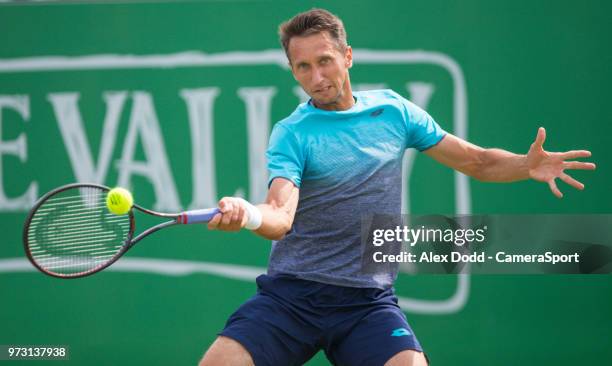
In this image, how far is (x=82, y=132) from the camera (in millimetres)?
5336

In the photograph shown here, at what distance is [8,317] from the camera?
17.6ft

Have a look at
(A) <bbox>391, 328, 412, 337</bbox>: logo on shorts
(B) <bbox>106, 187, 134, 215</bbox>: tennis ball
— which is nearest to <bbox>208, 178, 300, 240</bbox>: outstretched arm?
(B) <bbox>106, 187, 134, 215</bbox>: tennis ball

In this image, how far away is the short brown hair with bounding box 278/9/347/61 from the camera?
12.0ft

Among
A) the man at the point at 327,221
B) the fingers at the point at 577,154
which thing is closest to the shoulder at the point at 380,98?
the man at the point at 327,221

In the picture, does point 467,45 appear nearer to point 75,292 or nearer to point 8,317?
point 75,292

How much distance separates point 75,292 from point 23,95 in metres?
1.06

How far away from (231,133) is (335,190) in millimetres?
1719

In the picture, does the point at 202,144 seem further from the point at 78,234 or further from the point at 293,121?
the point at 293,121

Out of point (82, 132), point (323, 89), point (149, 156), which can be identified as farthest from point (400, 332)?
point (82, 132)

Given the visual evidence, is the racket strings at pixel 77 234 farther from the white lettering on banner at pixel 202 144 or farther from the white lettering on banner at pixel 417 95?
the white lettering on banner at pixel 417 95

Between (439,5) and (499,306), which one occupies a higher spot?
(439,5)

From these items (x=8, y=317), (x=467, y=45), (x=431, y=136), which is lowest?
(x=8, y=317)

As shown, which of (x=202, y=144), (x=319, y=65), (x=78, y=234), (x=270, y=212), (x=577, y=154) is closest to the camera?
(x=270, y=212)

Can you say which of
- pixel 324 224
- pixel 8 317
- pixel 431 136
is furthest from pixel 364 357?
pixel 8 317
